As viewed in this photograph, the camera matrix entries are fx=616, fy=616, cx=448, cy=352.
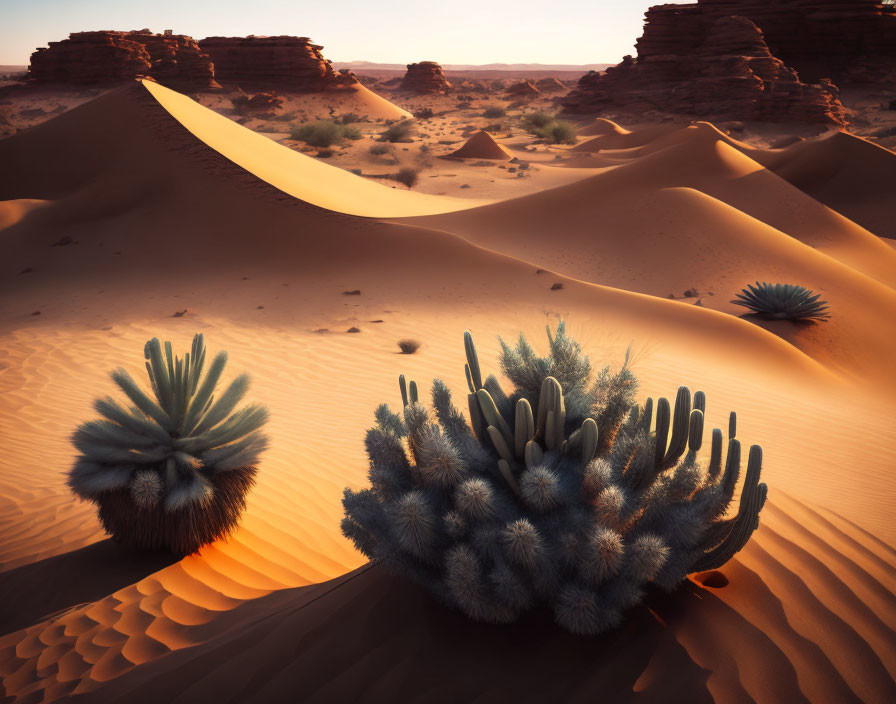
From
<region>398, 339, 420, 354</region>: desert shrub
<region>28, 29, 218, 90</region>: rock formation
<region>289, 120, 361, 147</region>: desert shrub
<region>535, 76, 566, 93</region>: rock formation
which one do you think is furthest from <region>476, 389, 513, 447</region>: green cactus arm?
<region>535, 76, 566, 93</region>: rock formation

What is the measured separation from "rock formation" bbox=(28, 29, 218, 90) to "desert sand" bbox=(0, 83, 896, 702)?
43.4 m

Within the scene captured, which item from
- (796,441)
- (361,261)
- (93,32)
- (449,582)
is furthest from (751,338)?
(93,32)

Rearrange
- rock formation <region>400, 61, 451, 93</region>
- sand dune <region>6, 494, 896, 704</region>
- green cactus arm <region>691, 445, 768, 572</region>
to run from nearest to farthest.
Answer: sand dune <region>6, 494, 896, 704</region>
green cactus arm <region>691, 445, 768, 572</region>
rock formation <region>400, 61, 451, 93</region>

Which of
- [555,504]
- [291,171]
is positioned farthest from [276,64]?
[555,504]

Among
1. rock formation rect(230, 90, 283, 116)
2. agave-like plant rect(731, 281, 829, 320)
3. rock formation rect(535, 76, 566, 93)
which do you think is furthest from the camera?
rock formation rect(535, 76, 566, 93)

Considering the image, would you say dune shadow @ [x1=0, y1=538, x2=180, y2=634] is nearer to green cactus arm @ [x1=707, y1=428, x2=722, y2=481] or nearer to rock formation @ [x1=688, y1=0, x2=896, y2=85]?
green cactus arm @ [x1=707, y1=428, x2=722, y2=481]

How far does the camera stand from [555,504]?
237cm

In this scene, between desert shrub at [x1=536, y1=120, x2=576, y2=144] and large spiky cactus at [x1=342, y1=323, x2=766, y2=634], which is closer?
large spiky cactus at [x1=342, y1=323, x2=766, y2=634]

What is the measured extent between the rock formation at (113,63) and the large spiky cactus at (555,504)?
61674 mm

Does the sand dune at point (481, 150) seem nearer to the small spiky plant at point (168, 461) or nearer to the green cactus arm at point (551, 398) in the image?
the small spiky plant at point (168, 461)

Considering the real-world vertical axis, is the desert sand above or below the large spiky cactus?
below

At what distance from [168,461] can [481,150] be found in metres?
30.6

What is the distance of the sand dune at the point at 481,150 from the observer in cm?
3194

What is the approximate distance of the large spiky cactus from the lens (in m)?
2.25
